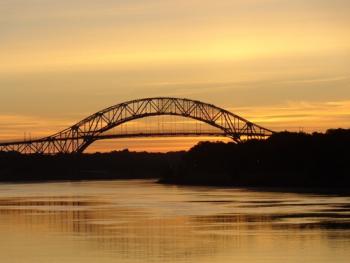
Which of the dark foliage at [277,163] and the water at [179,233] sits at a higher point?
the dark foliage at [277,163]

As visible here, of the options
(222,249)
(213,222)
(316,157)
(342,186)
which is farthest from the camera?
(316,157)

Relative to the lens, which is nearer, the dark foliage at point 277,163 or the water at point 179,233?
the water at point 179,233

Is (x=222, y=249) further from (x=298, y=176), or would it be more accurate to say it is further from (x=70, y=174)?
(x=70, y=174)

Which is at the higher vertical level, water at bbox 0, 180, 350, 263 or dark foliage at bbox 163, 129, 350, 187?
dark foliage at bbox 163, 129, 350, 187

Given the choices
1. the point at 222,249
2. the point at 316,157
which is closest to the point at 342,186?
the point at 316,157

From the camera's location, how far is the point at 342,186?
94.6m

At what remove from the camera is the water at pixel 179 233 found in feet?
117

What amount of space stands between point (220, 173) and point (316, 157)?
30381mm

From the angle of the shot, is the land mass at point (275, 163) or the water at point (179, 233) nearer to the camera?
the water at point (179, 233)

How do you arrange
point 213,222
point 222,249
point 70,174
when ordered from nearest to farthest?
point 222,249 < point 213,222 < point 70,174

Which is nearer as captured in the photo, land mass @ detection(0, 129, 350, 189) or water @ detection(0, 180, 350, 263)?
water @ detection(0, 180, 350, 263)

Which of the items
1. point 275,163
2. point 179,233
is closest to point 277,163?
point 275,163

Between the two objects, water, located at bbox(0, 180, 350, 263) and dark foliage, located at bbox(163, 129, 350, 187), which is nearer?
water, located at bbox(0, 180, 350, 263)

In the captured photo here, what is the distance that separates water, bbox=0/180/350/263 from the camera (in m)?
35.7
